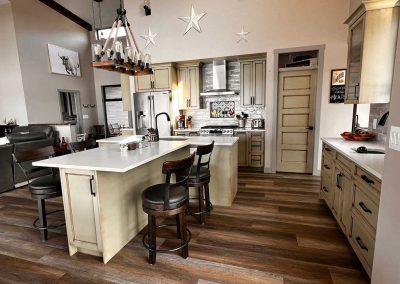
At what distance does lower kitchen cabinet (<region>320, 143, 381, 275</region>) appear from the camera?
5.34ft

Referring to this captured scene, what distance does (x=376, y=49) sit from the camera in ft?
7.75

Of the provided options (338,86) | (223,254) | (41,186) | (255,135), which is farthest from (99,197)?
(338,86)

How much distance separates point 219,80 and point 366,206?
3905 mm

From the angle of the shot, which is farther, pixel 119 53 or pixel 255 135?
pixel 255 135

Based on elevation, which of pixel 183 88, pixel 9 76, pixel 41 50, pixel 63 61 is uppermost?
pixel 41 50

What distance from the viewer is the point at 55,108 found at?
23.6 ft

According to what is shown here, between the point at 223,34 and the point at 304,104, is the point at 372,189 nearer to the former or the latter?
the point at 304,104

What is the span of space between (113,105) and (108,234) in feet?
26.5

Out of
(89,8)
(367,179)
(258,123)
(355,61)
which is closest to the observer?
(367,179)

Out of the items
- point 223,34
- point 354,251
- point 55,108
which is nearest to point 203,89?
point 223,34

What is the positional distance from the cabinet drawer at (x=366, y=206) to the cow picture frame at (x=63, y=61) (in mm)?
8415

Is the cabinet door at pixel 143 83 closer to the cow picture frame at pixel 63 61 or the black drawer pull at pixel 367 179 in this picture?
the cow picture frame at pixel 63 61

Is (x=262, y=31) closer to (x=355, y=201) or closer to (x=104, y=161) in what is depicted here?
(x=355, y=201)

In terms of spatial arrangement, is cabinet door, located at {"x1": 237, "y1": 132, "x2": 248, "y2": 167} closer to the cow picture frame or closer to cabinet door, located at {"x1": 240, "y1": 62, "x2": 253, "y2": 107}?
cabinet door, located at {"x1": 240, "y1": 62, "x2": 253, "y2": 107}
